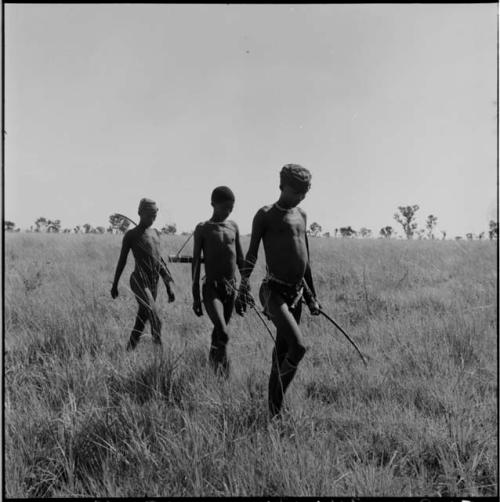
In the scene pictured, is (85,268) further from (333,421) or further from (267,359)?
(333,421)

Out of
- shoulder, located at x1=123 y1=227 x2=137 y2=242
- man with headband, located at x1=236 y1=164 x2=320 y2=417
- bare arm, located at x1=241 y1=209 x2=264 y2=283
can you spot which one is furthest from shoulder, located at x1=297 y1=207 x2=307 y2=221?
shoulder, located at x1=123 y1=227 x2=137 y2=242

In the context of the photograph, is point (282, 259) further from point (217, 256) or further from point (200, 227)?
point (200, 227)

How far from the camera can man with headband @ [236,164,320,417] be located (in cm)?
266

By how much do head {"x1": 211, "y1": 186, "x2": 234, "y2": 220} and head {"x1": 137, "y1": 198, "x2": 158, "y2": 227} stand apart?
1054mm

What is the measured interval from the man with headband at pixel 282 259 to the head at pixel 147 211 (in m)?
1.83

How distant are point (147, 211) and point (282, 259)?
2.10 metres

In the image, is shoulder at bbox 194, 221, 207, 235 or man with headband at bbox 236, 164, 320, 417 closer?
man with headband at bbox 236, 164, 320, 417

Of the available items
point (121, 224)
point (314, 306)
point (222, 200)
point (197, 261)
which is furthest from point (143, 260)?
point (121, 224)

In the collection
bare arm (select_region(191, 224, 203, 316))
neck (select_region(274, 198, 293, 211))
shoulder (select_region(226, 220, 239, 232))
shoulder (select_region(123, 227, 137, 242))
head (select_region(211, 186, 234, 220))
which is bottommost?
bare arm (select_region(191, 224, 203, 316))

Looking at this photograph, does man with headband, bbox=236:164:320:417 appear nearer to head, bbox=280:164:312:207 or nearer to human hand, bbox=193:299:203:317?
head, bbox=280:164:312:207

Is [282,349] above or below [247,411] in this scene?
above

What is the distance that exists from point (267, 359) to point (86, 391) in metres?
1.71

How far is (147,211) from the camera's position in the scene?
4211 millimetres

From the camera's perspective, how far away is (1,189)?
222 cm
